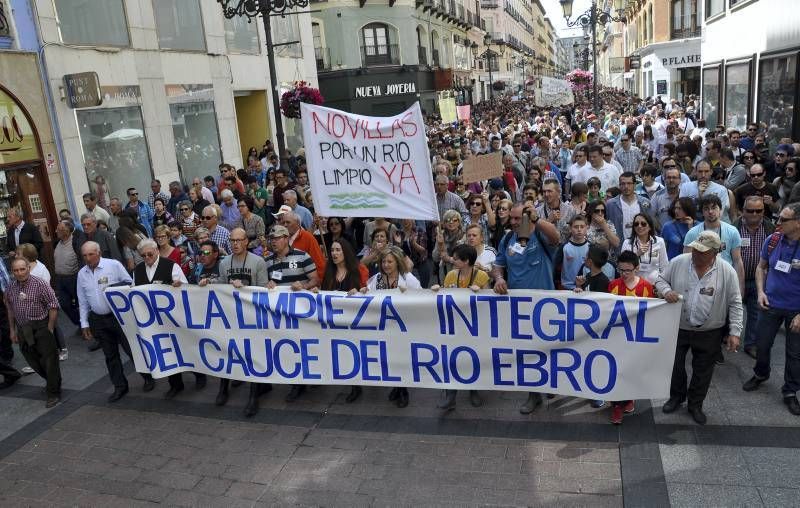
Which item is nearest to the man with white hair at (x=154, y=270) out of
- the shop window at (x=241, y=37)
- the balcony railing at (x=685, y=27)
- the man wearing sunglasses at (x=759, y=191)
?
the man wearing sunglasses at (x=759, y=191)

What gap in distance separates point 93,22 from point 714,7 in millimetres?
17823

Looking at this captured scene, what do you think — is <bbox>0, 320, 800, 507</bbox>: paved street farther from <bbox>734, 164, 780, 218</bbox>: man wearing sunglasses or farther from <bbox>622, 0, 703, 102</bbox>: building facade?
<bbox>622, 0, 703, 102</bbox>: building facade

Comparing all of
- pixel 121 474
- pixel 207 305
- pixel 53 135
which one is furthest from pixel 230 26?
pixel 121 474

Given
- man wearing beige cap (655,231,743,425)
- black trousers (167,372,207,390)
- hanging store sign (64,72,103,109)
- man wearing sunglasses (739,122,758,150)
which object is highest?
hanging store sign (64,72,103,109)

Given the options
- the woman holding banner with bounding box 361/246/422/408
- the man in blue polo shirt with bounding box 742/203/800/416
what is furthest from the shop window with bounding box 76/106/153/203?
the man in blue polo shirt with bounding box 742/203/800/416

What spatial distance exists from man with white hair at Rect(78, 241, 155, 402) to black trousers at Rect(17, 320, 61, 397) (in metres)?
0.43

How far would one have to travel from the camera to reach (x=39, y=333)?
6.83 meters

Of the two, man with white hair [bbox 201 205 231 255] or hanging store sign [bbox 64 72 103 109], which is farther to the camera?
hanging store sign [bbox 64 72 103 109]

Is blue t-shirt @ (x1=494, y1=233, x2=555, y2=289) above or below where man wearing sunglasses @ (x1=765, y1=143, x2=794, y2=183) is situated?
below

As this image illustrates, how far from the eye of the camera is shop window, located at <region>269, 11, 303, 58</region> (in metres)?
21.0

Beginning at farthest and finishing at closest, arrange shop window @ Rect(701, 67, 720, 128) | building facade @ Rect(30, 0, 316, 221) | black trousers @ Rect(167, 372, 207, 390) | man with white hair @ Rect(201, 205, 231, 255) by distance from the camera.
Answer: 1. shop window @ Rect(701, 67, 720, 128)
2. building facade @ Rect(30, 0, 316, 221)
3. man with white hair @ Rect(201, 205, 231, 255)
4. black trousers @ Rect(167, 372, 207, 390)

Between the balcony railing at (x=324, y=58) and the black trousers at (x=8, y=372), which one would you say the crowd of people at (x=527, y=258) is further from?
the balcony railing at (x=324, y=58)

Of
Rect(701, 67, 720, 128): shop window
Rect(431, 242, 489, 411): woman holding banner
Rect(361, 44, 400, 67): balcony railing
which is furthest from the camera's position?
Rect(361, 44, 400, 67): balcony railing

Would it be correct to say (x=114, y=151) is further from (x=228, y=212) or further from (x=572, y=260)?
(x=572, y=260)
